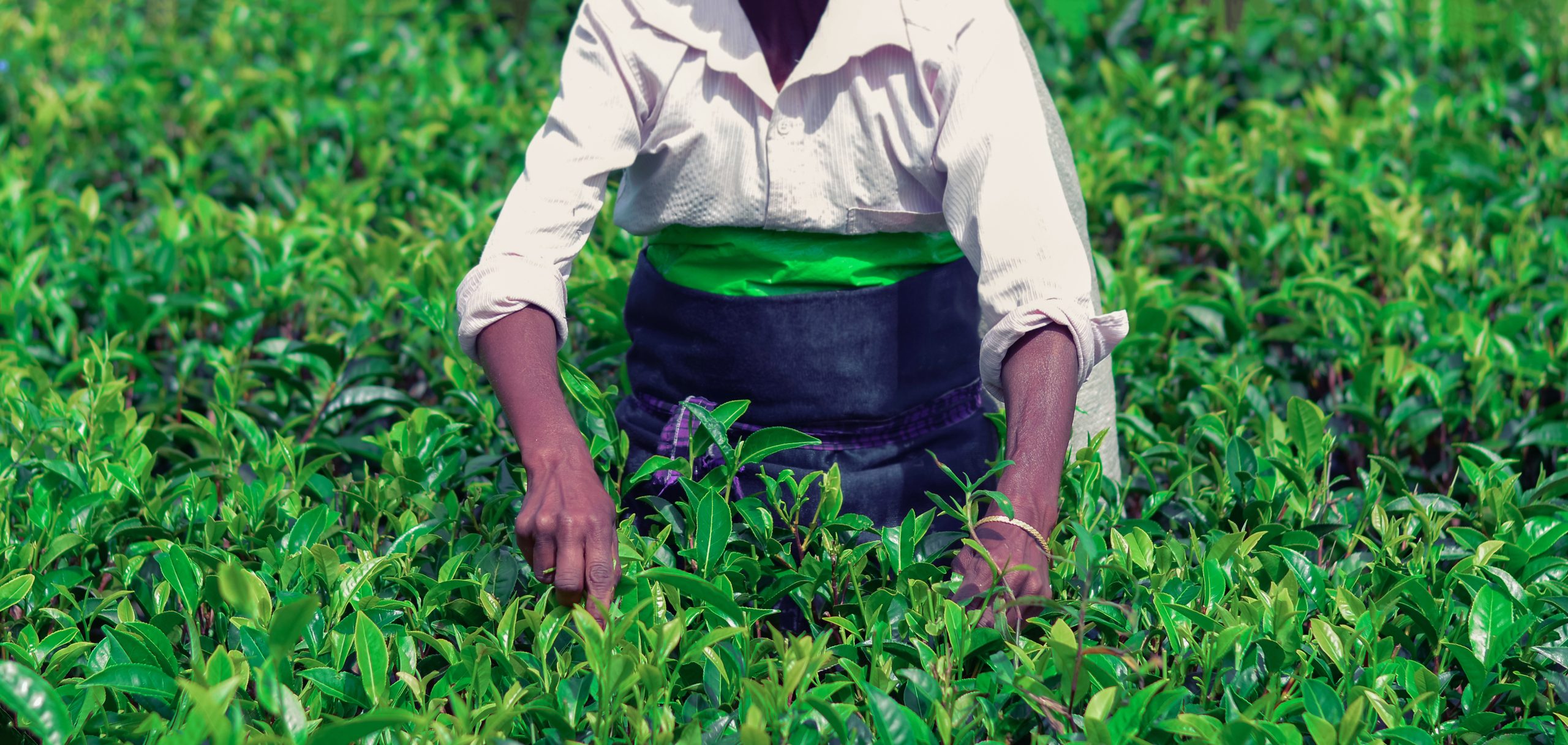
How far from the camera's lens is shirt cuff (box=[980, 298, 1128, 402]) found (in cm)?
184

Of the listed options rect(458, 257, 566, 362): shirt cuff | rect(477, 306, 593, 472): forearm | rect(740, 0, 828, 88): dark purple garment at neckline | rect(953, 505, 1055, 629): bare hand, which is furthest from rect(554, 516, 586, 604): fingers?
rect(740, 0, 828, 88): dark purple garment at neckline

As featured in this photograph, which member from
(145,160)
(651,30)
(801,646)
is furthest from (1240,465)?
(145,160)

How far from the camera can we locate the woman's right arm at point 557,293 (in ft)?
5.75

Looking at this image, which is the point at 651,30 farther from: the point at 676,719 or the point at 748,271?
the point at 676,719

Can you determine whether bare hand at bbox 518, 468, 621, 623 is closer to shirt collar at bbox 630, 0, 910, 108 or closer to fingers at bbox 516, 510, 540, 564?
fingers at bbox 516, 510, 540, 564

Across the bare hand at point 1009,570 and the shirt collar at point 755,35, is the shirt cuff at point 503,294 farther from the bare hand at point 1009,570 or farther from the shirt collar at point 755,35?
the bare hand at point 1009,570

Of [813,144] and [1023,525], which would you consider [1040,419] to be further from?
[813,144]

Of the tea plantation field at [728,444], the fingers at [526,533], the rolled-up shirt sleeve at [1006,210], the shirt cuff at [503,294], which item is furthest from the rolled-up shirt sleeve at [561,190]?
the rolled-up shirt sleeve at [1006,210]

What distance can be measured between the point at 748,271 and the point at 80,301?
1.93 metres

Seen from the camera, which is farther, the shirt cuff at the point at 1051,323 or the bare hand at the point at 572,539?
the shirt cuff at the point at 1051,323

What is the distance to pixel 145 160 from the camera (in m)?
4.24

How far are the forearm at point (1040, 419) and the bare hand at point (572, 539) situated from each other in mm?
526

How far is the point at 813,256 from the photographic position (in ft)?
6.88

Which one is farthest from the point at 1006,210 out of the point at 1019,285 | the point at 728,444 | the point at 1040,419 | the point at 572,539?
the point at 572,539
